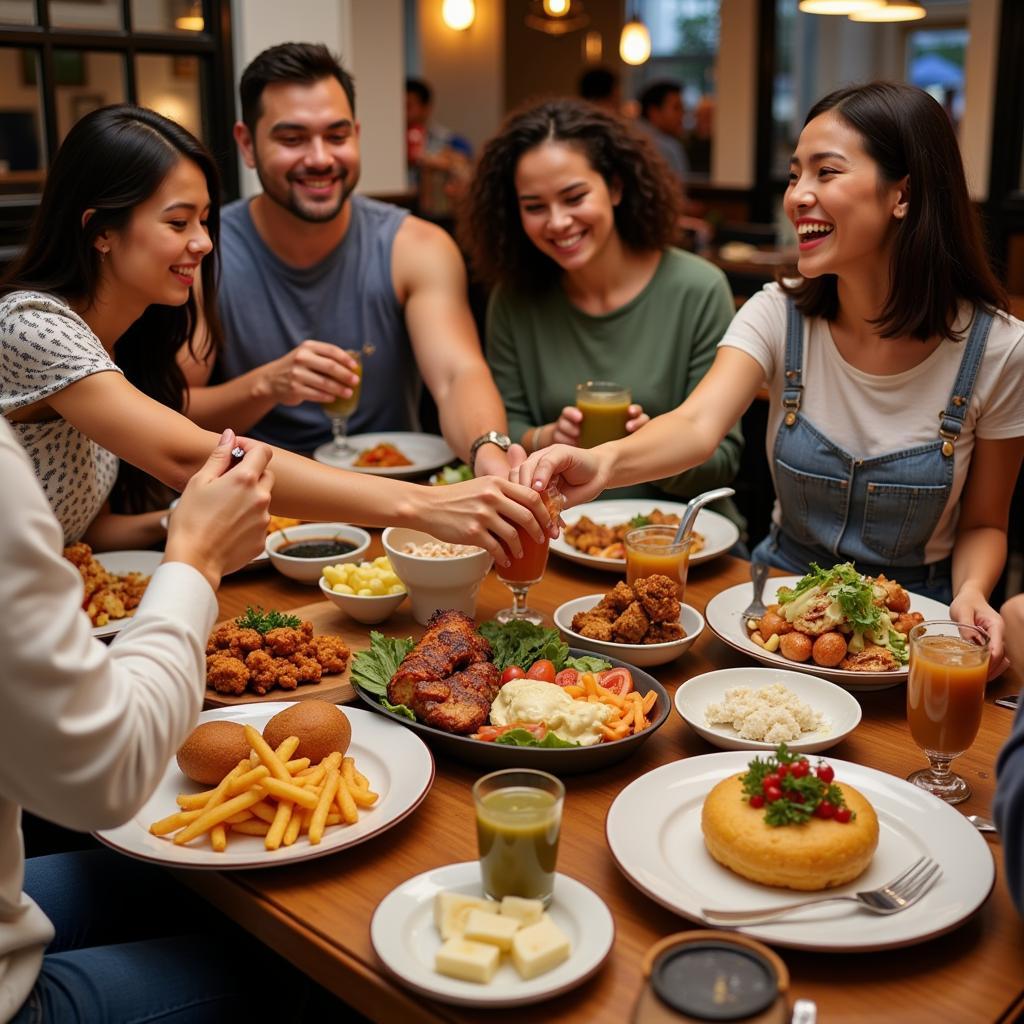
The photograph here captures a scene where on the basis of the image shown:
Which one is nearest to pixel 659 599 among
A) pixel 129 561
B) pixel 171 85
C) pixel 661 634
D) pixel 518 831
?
pixel 661 634

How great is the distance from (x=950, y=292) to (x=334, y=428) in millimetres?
1542

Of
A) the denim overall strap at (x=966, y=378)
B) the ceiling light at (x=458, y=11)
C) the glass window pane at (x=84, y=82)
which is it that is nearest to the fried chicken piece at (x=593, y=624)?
the denim overall strap at (x=966, y=378)

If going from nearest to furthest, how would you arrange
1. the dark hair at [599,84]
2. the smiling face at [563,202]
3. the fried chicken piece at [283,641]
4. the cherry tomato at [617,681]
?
the cherry tomato at [617,681]
the fried chicken piece at [283,641]
the smiling face at [563,202]
the dark hair at [599,84]

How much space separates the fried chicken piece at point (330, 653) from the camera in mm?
1799

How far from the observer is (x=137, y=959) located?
1.46m

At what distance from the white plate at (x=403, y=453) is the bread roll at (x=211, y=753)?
4.37 feet

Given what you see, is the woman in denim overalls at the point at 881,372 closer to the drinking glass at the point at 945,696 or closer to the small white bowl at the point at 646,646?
the small white bowl at the point at 646,646

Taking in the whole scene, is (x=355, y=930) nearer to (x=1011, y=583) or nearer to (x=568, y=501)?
(x=568, y=501)

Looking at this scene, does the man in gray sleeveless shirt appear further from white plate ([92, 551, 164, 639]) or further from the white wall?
A: the white wall

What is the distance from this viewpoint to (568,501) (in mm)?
2221

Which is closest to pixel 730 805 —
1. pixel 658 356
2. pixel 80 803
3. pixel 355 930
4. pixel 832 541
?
pixel 355 930

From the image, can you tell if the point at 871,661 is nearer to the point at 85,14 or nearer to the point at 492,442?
the point at 492,442

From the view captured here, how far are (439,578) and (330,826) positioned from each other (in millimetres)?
616

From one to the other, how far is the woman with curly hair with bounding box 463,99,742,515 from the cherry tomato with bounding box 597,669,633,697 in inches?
49.6
